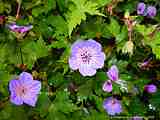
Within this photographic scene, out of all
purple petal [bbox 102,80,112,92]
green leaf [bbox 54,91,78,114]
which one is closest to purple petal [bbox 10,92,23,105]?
green leaf [bbox 54,91,78,114]

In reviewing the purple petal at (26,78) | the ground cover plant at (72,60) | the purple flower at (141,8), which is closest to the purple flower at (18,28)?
the ground cover plant at (72,60)

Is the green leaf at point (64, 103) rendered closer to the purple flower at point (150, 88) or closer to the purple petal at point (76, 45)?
the purple petal at point (76, 45)

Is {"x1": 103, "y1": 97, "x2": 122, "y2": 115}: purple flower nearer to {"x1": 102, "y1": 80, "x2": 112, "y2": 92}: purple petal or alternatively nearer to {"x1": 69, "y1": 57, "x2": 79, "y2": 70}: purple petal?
{"x1": 102, "y1": 80, "x2": 112, "y2": 92}: purple petal

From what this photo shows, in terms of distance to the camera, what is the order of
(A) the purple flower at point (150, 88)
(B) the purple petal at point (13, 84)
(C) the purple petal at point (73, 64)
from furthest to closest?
(A) the purple flower at point (150, 88), (C) the purple petal at point (73, 64), (B) the purple petal at point (13, 84)

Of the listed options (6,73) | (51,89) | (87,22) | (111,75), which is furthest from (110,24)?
(6,73)

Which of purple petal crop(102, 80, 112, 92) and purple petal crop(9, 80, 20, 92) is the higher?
purple petal crop(9, 80, 20, 92)

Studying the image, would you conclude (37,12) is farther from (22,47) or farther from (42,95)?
(42,95)
